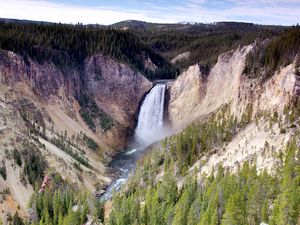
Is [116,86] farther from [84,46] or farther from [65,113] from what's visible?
[65,113]

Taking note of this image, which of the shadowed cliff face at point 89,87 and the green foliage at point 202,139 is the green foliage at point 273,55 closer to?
the green foliage at point 202,139

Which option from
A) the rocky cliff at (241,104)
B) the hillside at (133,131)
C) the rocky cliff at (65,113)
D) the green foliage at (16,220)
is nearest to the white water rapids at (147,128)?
the hillside at (133,131)

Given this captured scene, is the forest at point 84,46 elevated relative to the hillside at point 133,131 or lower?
elevated

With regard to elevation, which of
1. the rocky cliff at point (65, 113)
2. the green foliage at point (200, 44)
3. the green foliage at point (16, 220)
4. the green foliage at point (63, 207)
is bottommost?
the green foliage at point (16, 220)

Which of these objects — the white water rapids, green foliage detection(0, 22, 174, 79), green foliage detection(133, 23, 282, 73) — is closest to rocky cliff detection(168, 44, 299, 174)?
the white water rapids

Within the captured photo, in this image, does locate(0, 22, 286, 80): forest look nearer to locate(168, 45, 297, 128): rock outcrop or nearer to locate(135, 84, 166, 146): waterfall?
locate(168, 45, 297, 128): rock outcrop

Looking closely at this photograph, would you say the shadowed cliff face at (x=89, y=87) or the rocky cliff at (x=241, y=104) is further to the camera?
the shadowed cliff face at (x=89, y=87)

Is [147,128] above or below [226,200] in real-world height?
below

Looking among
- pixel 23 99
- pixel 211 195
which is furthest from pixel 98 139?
pixel 211 195

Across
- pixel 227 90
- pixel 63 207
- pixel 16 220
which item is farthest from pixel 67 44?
pixel 16 220
